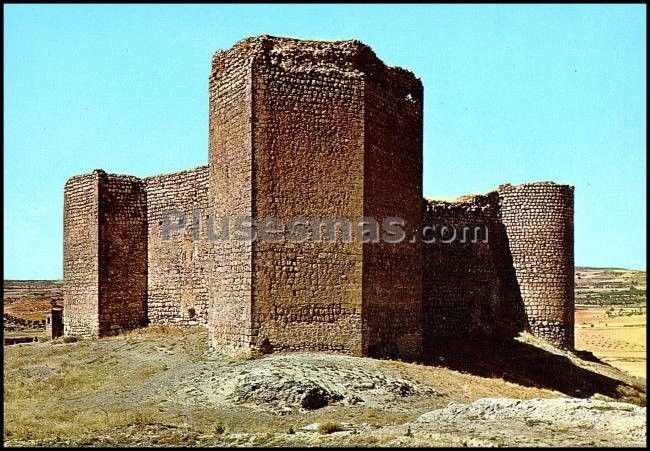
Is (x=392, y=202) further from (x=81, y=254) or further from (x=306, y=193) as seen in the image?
(x=81, y=254)

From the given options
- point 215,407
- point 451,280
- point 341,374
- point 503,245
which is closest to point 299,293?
point 341,374

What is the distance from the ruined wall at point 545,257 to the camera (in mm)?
22484

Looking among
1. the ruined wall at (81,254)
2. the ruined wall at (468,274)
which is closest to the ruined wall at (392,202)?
the ruined wall at (468,274)

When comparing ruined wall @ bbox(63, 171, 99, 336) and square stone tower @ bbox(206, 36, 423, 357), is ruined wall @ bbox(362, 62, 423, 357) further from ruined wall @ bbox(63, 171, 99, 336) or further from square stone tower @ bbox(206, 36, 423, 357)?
ruined wall @ bbox(63, 171, 99, 336)

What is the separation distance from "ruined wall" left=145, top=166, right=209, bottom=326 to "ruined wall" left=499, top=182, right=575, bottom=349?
348 inches

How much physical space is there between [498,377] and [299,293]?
4.72 meters

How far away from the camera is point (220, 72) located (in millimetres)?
16062

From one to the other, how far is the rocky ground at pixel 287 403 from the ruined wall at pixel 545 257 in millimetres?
4210

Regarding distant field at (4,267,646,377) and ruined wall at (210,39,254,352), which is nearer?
ruined wall at (210,39,254,352)

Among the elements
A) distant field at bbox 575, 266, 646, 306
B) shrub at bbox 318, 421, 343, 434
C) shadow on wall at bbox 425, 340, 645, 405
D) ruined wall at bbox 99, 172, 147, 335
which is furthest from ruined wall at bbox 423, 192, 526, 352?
distant field at bbox 575, 266, 646, 306

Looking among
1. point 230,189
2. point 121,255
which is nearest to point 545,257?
point 230,189

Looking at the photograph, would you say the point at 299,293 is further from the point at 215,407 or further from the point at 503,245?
the point at 503,245

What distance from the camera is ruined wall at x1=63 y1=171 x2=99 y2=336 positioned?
70.6ft

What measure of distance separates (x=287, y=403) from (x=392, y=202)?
213 inches
